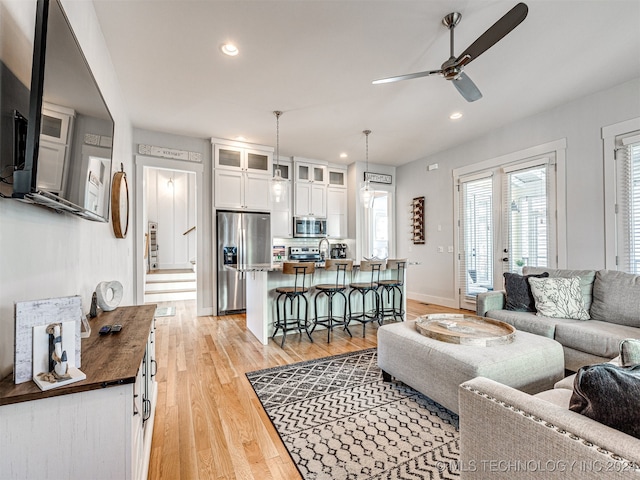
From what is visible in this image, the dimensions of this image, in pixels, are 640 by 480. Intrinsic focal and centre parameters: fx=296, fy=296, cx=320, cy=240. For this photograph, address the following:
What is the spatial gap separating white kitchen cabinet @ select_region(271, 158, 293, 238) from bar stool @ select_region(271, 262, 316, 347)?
2108 millimetres

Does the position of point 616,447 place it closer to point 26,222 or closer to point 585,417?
point 585,417

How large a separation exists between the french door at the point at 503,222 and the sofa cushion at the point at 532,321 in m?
1.54

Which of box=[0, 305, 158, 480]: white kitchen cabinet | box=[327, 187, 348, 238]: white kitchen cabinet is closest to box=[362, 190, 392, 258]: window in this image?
box=[327, 187, 348, 238]: white kitchen cabinet

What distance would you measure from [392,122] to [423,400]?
359cm

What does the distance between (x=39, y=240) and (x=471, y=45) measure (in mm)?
2791

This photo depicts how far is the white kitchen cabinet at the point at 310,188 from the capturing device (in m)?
6.01

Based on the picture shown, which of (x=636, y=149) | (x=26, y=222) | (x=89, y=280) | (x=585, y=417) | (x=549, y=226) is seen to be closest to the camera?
(x=585, y=417)

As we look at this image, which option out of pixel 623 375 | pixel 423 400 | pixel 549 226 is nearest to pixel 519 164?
pixel 549 226

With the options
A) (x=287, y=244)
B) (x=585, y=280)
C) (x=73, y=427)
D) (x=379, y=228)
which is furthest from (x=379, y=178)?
(x=73, y=427)

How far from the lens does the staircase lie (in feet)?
20.0

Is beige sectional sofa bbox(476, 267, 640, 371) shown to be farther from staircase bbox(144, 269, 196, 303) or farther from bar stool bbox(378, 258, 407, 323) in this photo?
staircase bbox(144, 269, 196, 303)

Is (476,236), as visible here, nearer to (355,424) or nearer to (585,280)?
(585,280)

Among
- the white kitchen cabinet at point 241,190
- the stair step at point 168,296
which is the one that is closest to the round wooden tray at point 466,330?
the white kitchen cabinet at point 241,190

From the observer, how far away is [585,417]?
88 cm
